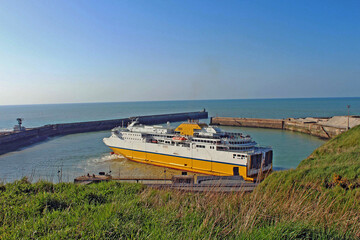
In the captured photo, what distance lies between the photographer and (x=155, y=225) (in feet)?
12.9

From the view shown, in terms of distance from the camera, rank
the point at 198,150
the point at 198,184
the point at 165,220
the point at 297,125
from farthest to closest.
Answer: the point at 297,125, the point at 198,150, the point at 198,184, the point at 165,220

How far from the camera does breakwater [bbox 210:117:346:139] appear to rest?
37.8m

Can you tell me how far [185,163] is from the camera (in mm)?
21406

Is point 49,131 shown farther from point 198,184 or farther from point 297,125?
point 297,125

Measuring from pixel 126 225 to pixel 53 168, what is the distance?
20.7 metres

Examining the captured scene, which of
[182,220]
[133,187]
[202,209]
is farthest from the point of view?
[133,187]

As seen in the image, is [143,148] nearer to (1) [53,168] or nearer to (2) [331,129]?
(1) [53,168]

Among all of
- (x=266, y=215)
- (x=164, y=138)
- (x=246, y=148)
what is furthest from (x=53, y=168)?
(x=266, y=215)

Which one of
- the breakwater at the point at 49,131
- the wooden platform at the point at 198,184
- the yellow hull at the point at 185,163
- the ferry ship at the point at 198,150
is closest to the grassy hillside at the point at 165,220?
the wooden platform at the point at 198,184

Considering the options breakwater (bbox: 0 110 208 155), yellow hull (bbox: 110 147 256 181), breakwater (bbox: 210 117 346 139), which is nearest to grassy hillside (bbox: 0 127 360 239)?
yellow hull (bbox: 110 147 256 181)

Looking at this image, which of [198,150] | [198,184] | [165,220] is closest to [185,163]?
[198,150]

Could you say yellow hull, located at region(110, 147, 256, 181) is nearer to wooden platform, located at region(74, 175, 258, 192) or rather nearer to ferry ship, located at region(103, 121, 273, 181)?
ferry ship, located at region(103, 121, 273, 181)

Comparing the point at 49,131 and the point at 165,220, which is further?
the point at 49,131

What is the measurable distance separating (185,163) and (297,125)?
3312 cm
